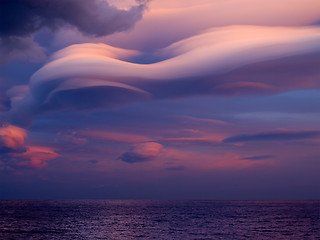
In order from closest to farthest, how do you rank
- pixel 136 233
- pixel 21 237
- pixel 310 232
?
pixel 21 237 → pixel 136 233 → pixel 310 232

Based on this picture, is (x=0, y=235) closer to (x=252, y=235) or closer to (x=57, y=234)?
(x=57, y=234)

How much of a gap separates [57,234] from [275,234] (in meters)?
39.0

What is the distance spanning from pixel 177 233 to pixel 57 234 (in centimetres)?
2110

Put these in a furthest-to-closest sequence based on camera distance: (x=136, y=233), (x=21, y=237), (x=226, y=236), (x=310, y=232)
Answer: (x=310, y=232)
(x=136, y=233)
(x=226, y=236)
(x=21, y=237)

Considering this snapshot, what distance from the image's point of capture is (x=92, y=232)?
230 ft

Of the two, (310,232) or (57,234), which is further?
(310,232)

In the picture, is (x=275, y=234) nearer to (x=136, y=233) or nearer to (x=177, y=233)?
(x=177, y=233)

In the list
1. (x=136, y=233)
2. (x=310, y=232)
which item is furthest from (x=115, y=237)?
(x=310, y=232)

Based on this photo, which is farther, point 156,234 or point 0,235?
point 156,234

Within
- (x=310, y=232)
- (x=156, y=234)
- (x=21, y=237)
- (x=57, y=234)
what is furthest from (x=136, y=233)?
(x=310, y=232)

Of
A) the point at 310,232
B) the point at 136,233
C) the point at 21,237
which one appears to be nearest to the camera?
the point at 21,237

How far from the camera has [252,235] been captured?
67188 mm

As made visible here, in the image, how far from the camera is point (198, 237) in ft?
207

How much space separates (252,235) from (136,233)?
20719mm
